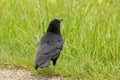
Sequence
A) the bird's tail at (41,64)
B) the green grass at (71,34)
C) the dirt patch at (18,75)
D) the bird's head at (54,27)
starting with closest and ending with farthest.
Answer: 1. the bird's tail at (41,64)
2. the dirt patch at (18,75)
3. the green grass at (71,34)
4. the bird's head at (54,27)

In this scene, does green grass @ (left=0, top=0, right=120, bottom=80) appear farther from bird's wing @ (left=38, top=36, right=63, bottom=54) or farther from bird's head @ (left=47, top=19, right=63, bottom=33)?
bird's head @ (left=47, top=19, right=63, bottom=33)

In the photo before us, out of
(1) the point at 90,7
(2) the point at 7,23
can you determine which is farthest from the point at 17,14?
(1) the point at 90,7

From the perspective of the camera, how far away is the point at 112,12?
656cm

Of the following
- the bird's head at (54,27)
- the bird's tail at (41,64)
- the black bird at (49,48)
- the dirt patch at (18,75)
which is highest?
the bird's head at (54,27)

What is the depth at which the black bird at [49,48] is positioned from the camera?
521cm

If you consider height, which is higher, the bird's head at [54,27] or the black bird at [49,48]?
the bird's head at [54,27]

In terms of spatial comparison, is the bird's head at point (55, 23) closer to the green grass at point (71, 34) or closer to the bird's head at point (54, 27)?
the bird's head at point (54, 27)

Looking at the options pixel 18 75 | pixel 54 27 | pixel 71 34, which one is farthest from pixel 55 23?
pixel 18 75

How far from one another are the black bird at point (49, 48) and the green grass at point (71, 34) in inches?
7.9

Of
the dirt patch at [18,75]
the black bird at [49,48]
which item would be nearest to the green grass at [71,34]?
the dirt patch at [18,75]

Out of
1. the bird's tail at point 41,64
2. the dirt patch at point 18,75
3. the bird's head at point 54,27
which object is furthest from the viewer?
the bird's head at point 54,27

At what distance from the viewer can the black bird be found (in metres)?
5.21

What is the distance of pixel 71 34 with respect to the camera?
6367 mm

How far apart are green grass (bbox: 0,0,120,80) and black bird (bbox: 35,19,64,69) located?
0.20 m
